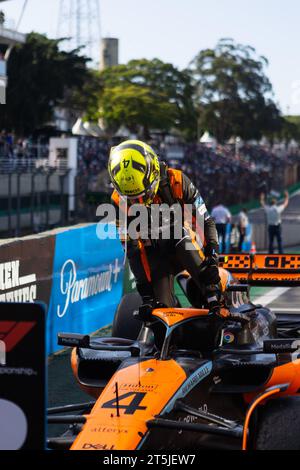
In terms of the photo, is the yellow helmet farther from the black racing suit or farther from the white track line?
the white track line

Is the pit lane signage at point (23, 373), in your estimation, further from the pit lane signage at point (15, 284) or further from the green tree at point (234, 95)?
the green tree at point (234, 95)

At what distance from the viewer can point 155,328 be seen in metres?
5.90

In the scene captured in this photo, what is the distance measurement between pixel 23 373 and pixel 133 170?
2.41m

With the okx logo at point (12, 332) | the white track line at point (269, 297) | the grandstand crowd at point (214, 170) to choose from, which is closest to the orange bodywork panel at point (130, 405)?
the okx logo at point (12, 332)

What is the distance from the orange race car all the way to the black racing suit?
0.66ft

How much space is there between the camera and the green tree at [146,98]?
58594 mm

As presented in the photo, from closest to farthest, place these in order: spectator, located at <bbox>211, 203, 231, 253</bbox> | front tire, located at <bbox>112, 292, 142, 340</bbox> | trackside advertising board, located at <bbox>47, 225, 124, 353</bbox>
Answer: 1. front tire, located at <bbox>112, 292, 142, 340</bbox>
2. trackside advertising board, located at <bbox>47, 225, 124, 353</bbox>
3. spectator, located at <bbox>211, 203, 231, 253</bbox>

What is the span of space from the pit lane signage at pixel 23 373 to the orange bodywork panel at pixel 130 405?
1.06 meters

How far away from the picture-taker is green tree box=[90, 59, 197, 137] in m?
58.6

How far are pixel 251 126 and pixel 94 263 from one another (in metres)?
83.8

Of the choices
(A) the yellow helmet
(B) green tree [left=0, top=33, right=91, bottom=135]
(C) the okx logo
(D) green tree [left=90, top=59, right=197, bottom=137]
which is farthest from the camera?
(D) green tree [left=90, top=59, right=197, bottom=137]

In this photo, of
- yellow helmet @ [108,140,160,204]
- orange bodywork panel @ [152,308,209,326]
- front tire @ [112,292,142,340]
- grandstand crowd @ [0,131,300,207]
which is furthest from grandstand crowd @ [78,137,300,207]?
orange bodywork panel @ [152,308,209,326]

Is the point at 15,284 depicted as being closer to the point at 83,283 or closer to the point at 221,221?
the point at 83,283
